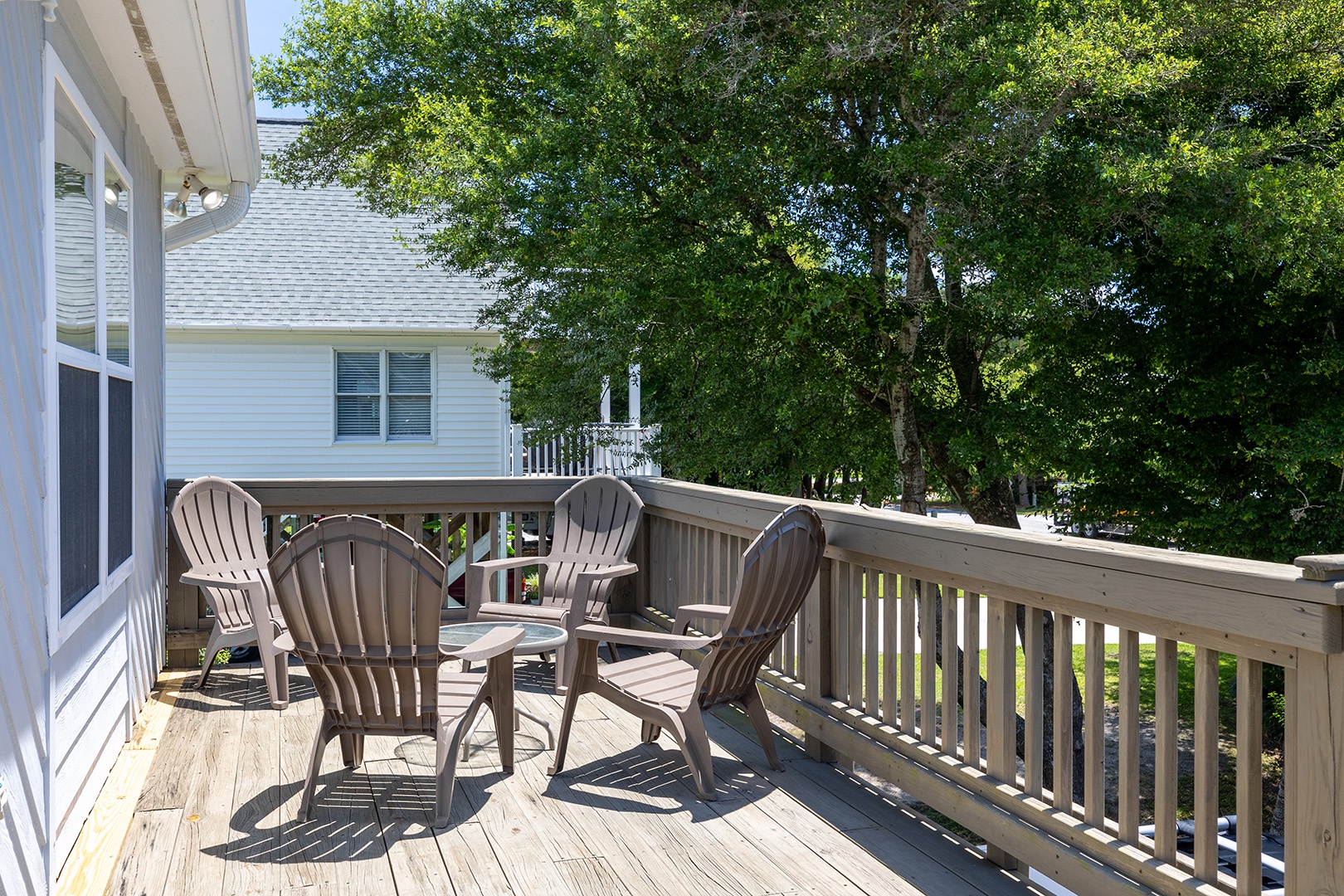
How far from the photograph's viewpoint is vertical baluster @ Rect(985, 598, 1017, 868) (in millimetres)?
3078

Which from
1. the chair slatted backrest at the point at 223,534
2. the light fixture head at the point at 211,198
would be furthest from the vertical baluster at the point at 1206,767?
the light fixture head at the point at 211,198

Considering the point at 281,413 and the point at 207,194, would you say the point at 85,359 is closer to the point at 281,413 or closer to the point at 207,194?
the point at 207,194

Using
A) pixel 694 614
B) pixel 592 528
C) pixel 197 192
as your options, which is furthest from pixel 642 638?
pixel 197 192

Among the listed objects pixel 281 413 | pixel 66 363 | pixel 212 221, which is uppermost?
pixel 212 221

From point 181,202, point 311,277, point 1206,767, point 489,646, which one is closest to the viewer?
point 1206,767

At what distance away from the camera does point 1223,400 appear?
8.69 m

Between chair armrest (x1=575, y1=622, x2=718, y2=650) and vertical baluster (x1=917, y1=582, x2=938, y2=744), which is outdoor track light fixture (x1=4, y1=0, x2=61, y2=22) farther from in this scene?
vertical baluster (x1=917, y1=582, x2=938, y2=744)

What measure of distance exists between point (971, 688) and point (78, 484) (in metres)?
2.96

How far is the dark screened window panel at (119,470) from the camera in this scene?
4.04 metres

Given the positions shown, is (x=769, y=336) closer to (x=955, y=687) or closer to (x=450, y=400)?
(x=450, y=400)

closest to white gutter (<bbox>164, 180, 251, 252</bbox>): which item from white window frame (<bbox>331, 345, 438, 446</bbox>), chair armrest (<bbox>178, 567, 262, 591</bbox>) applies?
chair armrest (<bbox>178, 567, 262, 591</bbox>)

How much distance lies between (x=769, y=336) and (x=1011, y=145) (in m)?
2.73

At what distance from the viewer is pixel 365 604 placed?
3.44m

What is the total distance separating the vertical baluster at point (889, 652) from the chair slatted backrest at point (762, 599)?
279 mm
